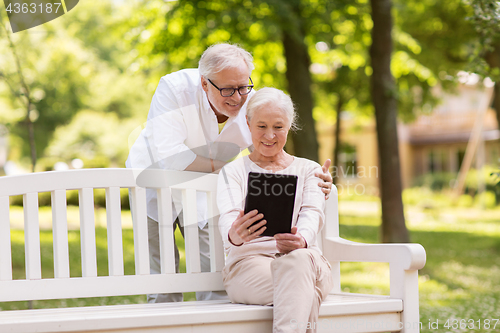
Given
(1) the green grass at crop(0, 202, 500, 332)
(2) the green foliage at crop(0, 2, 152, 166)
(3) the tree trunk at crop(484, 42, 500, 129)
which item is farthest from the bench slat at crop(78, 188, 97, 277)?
(2) the green foliage at crop(0, 2, 152, 166)

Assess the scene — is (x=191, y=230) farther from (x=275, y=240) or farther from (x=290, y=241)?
(x=290, y=241)

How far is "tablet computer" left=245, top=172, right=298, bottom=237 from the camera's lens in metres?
2.41

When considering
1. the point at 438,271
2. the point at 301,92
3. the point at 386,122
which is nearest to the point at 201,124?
the point at 386,122

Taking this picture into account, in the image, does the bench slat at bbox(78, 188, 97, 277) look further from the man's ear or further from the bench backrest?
the man's ear

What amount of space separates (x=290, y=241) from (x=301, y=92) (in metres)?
6.80

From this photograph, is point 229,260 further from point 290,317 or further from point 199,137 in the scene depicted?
point 199,137

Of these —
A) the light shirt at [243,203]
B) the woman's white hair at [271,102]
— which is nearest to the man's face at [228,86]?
the woman's white hair at [271,102]

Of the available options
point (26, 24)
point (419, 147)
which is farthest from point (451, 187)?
point (26, 24)

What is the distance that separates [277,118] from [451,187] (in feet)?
86.2

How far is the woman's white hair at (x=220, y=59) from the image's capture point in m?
2.91

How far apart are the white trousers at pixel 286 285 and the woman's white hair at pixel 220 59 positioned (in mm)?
1019

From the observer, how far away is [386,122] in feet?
27.5

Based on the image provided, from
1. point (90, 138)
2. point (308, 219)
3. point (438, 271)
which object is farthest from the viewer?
point (90, 138)

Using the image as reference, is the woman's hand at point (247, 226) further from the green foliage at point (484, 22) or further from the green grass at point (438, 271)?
the green grass at point (438, 271)
